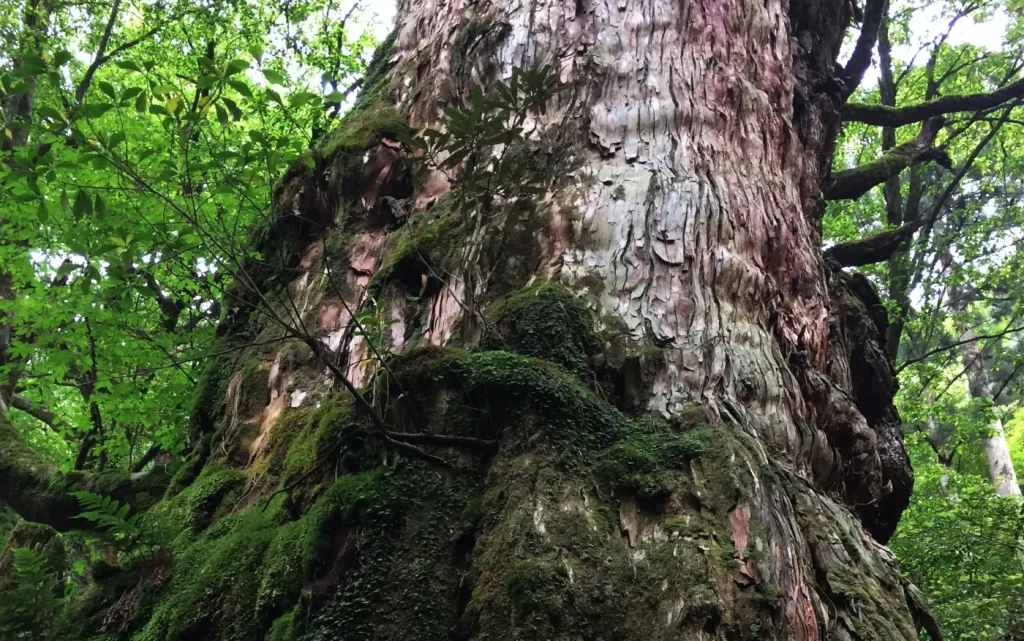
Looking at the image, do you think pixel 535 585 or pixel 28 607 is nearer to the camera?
pixel 535 585

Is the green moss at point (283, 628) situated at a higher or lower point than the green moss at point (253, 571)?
lower

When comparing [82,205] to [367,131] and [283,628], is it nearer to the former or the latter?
[283,628]

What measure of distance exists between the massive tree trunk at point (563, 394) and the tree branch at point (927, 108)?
16.2ft

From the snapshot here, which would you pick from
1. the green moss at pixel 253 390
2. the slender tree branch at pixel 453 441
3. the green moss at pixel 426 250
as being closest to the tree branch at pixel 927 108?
the green moss at pixel 426 250

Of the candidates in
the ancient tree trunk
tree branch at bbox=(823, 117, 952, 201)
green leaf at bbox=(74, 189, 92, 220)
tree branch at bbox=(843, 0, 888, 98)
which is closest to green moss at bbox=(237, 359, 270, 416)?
the ancient tree trunk

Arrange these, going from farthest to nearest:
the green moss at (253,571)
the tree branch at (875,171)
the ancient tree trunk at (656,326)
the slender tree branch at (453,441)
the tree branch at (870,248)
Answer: the tree branch at (875,171), the tree branch at (870,248), the slender tree branch at (453,441), the green moss at (253,571), the ancient tree trunk at (656,326)

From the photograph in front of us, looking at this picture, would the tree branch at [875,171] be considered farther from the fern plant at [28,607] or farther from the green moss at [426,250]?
the fern plant at [28,607]

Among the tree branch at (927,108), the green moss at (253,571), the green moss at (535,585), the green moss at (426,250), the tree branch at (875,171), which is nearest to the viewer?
the green moss at (535,585)

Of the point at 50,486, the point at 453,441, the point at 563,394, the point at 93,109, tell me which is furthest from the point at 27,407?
the point at 563,394

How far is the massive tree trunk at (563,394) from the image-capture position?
2.21 metres

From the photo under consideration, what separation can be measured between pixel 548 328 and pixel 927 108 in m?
8.92

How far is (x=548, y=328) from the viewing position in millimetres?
2871

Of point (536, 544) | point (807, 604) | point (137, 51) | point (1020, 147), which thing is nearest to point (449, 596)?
point (536, 544)

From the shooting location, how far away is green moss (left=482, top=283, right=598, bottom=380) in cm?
283
